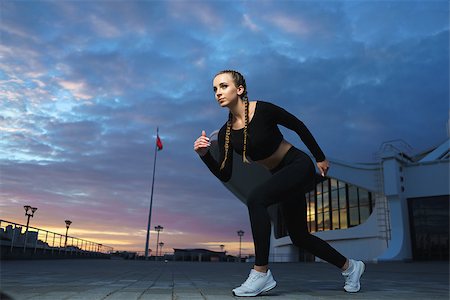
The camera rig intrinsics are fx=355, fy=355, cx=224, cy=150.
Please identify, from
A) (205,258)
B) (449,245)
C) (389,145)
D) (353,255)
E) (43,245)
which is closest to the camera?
(43,245)

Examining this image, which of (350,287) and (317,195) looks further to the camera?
(317,195)

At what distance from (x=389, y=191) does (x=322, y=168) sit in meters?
22.5

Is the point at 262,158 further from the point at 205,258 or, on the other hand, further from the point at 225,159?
the point at 205,258

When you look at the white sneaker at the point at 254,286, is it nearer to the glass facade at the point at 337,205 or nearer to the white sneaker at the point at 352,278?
the white sneaker at the point at 352,278

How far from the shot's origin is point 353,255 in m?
27.8

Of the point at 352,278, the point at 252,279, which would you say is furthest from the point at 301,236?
the point at 252,279

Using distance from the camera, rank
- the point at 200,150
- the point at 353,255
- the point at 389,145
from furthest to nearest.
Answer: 1. the point at 353,255
2. the point at 389,145
3. the point at 200,150

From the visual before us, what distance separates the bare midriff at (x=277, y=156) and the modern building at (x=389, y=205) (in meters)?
16.4

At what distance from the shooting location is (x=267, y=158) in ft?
10.7

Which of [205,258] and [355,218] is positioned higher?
[355,218]

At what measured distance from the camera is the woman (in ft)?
9.82

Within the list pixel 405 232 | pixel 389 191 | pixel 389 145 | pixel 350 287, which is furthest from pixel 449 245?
pixel 350 287

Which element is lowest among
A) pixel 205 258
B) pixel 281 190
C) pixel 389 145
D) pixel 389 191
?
pixel 205 258

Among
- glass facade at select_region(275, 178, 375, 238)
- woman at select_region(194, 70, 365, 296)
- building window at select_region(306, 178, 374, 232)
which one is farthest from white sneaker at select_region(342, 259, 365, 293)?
building window at select_region(306, 178, 374, 232)
